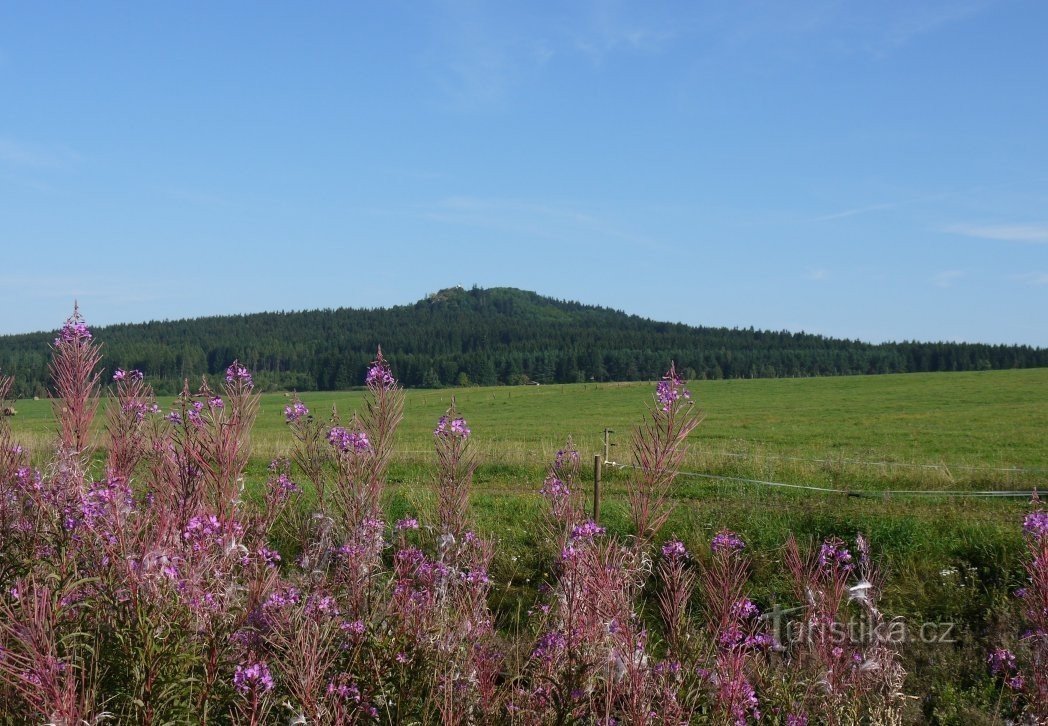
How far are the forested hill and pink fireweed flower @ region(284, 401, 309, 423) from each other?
291 ft

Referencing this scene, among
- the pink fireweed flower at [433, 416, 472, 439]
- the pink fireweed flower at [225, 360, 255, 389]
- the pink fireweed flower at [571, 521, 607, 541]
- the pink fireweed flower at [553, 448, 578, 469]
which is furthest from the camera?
the pink fireweed flower at [553, 448, 578, 469]

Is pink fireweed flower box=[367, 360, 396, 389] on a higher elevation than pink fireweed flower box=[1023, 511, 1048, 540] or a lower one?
higher

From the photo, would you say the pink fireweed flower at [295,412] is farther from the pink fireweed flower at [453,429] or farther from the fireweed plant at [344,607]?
the pink fireweed flower at [453,429]

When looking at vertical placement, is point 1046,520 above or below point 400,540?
above

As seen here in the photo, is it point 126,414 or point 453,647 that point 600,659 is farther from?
point 126,414

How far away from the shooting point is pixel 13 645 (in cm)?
239

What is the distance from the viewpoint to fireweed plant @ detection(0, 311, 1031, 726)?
2.34m

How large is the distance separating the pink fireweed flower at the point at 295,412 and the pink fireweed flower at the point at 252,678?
224 centimetres

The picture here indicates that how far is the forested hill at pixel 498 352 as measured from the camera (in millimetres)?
109188

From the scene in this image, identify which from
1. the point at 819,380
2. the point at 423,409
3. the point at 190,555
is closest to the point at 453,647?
the point at 190,555

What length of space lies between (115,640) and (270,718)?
52cm

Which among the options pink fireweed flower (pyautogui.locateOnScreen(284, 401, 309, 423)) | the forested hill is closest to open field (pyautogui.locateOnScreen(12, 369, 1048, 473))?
pink fireweed flower (pyautogui.locateOnScreen(284, 401, 309, 423))

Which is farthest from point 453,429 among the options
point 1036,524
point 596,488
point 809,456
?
point 809,456

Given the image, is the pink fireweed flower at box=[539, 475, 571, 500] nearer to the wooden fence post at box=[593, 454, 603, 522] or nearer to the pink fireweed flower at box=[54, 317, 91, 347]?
the wooden fence post at box=[593, 454, 603, 522]
